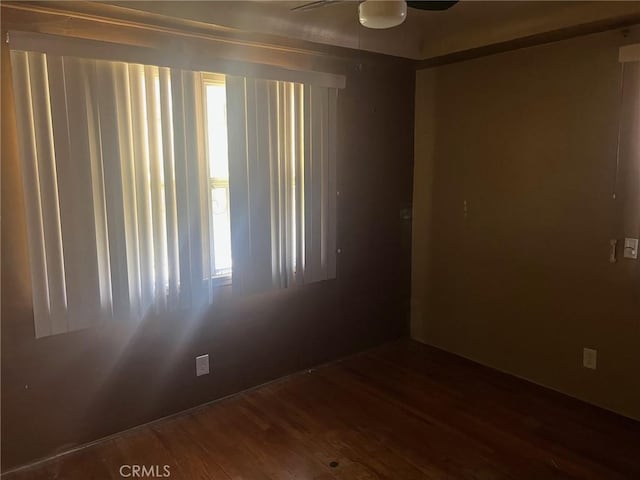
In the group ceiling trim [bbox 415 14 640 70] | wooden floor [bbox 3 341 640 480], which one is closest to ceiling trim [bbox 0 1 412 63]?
ceiling trim [bbox 415 14 640 70]

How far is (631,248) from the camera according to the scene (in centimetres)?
282

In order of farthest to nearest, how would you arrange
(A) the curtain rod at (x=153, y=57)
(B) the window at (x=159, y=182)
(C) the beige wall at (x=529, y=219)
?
(C) the beige wall at (x=529, y=219)
(B) the window at (x=159, y=182)
(A) the curtain rod at (x=153, y=57)

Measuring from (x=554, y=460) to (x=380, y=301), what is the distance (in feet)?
5.61

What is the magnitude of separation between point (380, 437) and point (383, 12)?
2.10 meters

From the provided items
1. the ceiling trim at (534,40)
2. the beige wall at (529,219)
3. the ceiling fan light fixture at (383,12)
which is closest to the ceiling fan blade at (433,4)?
the ceiling fan light fixture at (383,12)

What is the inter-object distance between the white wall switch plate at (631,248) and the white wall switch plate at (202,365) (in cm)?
250

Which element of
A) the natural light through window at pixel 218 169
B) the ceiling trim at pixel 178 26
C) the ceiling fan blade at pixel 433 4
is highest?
the ceiling trim at pixel 178 26

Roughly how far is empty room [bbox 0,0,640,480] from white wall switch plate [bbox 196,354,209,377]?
0.08 feet

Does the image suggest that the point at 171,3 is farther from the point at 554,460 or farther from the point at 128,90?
the point at 554,460

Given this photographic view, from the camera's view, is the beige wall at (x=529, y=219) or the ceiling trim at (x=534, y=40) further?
the beige wall at (x=529, y=219)

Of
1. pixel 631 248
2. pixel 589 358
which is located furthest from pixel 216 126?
pixel 589 358

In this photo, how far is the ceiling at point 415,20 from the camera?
8.46 feet

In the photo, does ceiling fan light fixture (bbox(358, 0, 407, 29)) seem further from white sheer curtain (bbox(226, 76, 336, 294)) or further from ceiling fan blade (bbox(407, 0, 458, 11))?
white sheer curtain (bbox(226, 76, 336, 294))

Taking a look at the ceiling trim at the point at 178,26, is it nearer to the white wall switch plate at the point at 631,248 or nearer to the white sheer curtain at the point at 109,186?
the white sheer curtain at the point at 109,186
